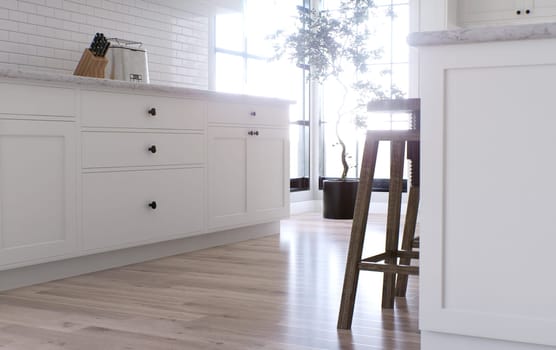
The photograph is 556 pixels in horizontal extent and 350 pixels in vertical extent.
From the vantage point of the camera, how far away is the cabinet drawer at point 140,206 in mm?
3607

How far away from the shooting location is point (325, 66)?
609cm

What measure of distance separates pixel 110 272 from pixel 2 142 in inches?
34.9

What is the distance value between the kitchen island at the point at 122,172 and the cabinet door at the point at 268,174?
0.01 meters

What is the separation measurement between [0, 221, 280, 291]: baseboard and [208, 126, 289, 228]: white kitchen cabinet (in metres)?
0.11

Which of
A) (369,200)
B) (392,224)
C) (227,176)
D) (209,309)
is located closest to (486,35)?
(369,200)

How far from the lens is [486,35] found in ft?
6.43

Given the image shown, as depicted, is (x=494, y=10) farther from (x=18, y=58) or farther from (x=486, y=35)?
(x=486, y=35)

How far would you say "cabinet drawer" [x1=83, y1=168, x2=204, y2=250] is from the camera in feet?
11.8

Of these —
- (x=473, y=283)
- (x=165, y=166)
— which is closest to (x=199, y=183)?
(x=165, y=166)

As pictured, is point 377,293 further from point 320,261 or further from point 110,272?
point 110,272

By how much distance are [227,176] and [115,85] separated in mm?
1161

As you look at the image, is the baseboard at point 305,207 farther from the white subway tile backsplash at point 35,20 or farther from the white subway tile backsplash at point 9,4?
the white subway tile backsplash at point 9,4

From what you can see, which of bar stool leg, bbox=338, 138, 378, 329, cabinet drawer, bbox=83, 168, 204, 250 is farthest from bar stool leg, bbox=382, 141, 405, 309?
cabinet drawer, bbox=83, 168, 204, 250

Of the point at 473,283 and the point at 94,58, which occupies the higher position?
the point at 94,58
